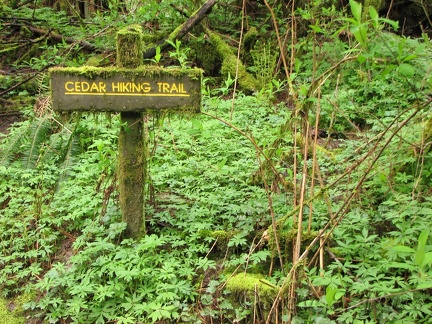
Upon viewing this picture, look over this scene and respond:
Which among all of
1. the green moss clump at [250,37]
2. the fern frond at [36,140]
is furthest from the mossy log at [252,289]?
the green moss clump at [250,37]

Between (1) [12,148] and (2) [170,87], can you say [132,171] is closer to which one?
(2) [170,87]

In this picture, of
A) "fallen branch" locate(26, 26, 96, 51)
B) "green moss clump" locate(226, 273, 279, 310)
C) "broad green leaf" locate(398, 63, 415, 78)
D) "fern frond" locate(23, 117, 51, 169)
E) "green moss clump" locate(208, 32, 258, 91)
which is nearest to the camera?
"broad green leaf" locate(398, 63, 415, 78)

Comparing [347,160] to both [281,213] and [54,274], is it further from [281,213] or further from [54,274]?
[54,274]

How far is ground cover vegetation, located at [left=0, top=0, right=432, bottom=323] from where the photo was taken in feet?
9.55

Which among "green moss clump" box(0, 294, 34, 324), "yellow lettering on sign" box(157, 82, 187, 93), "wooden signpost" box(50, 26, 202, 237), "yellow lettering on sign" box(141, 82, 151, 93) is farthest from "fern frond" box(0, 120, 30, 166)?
"yellow lettering on sign" box(157, 82, 187, 93)

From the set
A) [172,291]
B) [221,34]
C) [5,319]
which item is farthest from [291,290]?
[221,34]

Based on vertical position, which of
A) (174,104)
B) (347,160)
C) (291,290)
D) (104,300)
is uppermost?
(174,104)

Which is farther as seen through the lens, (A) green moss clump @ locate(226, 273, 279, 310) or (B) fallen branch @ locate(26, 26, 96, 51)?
(B) fallen branch @ locate(26, 26, 96, 51)

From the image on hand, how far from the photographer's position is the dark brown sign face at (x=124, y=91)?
12.1 ft

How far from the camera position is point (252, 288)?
3.18m

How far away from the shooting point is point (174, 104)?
3752 millimetres

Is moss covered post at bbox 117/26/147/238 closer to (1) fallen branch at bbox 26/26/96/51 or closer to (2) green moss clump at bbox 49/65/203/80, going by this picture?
(2) green moss clump at bbox 49/65/203/80

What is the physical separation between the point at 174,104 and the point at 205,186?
3.78 ft

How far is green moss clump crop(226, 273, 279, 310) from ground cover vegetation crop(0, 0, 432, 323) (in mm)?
12
